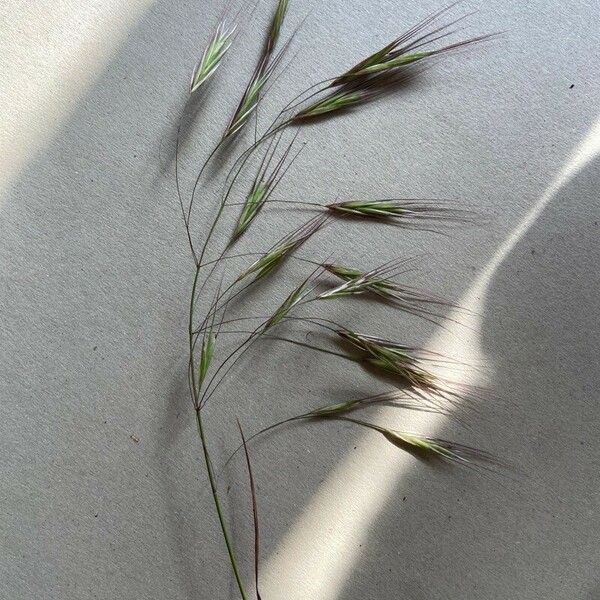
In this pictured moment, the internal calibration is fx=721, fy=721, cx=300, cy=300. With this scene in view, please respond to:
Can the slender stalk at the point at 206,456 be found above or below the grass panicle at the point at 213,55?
below

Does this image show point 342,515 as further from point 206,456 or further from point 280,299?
point 280,299

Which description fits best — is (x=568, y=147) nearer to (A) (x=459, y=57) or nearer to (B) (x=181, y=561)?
(A) (x=459, y=57)

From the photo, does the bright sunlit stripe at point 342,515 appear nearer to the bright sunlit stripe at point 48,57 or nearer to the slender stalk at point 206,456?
the slender stalk at point 206,456

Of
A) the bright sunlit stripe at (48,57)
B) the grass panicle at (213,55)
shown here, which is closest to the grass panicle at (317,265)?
the grass panicle at (213,55)

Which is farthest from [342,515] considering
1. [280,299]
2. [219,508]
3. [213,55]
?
[213,55]

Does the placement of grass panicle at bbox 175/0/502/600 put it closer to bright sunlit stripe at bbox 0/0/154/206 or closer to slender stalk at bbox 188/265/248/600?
slender stalk at bbox 188/265/248/600

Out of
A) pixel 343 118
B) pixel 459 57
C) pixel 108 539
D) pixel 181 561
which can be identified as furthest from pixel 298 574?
pixel 459 57
